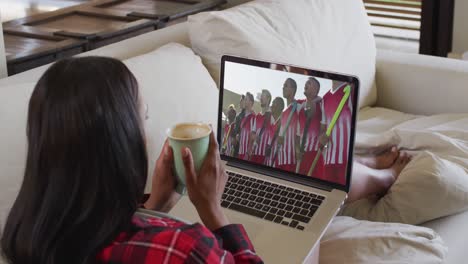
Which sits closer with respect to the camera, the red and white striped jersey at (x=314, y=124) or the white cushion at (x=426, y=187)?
the red and white striped jersey at (x=314, y=124)

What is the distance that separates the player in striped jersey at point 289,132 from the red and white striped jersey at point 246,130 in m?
0.07

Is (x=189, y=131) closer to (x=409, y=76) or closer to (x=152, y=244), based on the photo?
(x=152, y=244)

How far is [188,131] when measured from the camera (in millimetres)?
1173

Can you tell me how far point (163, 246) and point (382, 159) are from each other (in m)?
1.12

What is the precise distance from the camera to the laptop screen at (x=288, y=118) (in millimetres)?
1386

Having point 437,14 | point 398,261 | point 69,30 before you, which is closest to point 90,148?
point 398,261

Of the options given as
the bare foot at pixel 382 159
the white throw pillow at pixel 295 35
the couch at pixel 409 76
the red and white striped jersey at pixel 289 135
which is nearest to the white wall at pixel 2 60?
the couch at pixel 409 76

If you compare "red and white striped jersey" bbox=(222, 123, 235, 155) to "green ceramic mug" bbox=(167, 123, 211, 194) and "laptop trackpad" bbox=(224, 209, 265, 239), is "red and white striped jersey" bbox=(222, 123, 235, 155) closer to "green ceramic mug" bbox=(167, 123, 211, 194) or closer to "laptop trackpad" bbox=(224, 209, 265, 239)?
"laptop trackpad" bbox=(224, 209, 265, 239)

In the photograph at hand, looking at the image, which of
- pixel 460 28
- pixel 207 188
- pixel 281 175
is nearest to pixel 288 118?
pixel 281 175

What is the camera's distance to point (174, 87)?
1700mm

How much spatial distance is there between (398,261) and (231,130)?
463 mm

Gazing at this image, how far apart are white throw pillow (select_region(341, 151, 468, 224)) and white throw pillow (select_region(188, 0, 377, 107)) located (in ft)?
1.80

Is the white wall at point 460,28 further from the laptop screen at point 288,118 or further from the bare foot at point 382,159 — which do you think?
the laptop screen at point 288,118

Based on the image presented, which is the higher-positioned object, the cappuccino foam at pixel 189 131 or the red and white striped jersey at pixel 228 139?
the cappuccino foam at pixel 189 131
